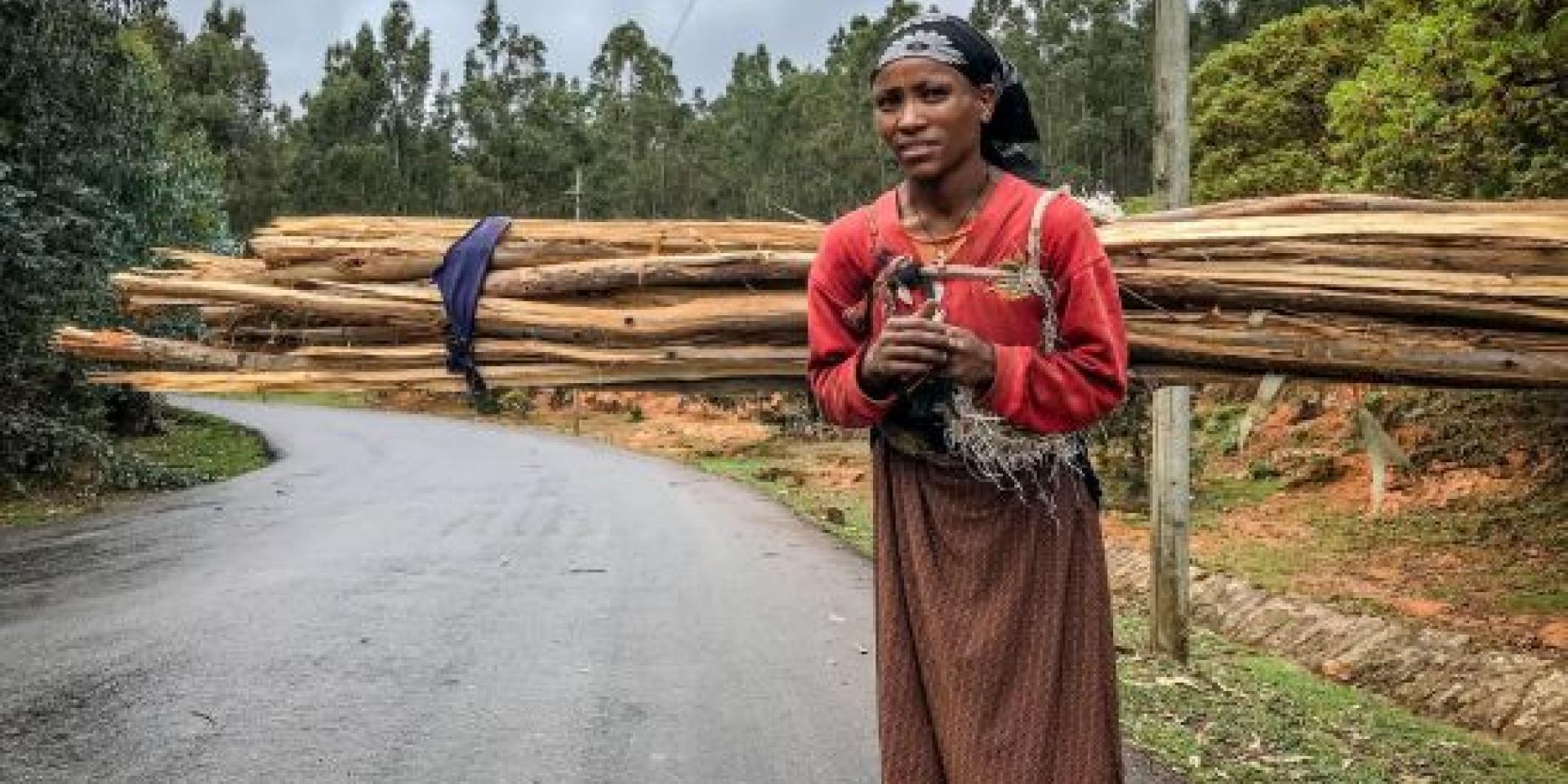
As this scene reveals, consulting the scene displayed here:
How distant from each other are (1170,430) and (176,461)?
18.5 meters

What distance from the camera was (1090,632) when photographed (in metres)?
2.09

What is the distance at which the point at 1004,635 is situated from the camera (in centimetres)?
202

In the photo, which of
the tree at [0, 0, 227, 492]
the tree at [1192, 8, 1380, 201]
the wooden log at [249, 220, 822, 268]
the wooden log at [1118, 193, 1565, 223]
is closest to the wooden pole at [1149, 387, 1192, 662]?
the wooden log at [1118, 193, 1565, 223]

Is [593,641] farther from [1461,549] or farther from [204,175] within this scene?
[204,175]

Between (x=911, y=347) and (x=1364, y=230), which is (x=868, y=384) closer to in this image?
(x=911, y=347)

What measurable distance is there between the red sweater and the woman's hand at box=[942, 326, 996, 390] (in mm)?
17

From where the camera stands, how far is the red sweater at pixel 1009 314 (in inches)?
74.6

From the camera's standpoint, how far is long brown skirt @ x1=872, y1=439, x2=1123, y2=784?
2.04m

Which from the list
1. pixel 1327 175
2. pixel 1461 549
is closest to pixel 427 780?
pixel 1327 175

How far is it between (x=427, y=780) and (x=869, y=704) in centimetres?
205

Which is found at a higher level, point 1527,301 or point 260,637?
point 1527,301

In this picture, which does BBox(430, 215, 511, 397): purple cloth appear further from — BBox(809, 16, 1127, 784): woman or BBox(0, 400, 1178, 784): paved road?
BBox(0, 400, 1178, 784): paved road

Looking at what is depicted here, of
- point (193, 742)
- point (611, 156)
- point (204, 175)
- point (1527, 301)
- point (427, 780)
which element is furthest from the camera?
point (611, 156)

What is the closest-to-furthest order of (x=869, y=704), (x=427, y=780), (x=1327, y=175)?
(x=427, y=780) → (x=869, y=704) → (x=1327, y=175)
